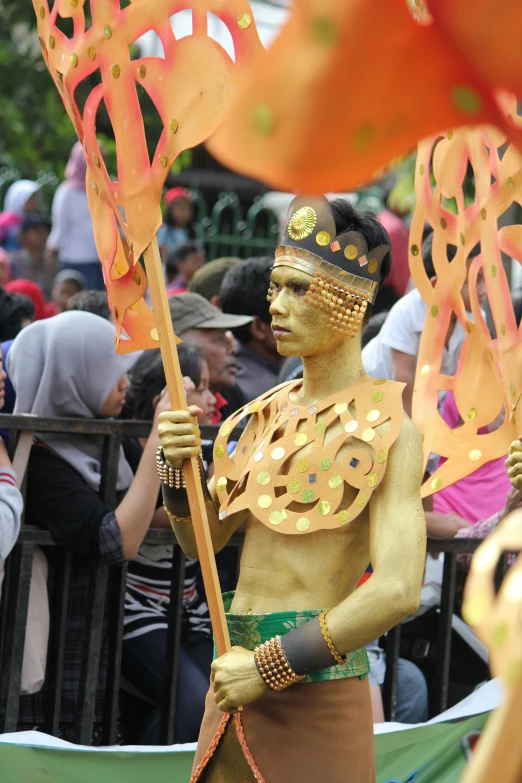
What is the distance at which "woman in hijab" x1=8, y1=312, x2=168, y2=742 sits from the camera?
403cm

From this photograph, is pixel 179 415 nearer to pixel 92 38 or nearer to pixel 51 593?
pixel 92 38

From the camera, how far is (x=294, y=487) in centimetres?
288

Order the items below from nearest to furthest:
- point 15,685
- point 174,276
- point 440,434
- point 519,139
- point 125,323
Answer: point 519,139, point 125,323, point 440,434, point 15,685, point 174,276

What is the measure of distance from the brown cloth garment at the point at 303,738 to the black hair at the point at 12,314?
3285 mm

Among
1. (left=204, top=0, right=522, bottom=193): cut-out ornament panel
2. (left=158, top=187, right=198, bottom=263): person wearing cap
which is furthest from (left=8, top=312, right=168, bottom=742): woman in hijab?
(left=158, top=187, right=198, bottom=263): person wearing cap

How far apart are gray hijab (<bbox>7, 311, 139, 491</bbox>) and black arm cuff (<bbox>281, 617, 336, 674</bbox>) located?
167 centimetres

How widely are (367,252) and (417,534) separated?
69 cm

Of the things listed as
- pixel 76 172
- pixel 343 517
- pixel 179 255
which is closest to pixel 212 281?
pixel 179 255

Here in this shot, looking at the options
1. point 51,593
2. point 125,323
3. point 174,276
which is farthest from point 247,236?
point 125,323

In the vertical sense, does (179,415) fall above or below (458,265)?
below

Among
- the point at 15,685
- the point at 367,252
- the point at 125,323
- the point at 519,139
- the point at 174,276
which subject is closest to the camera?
the point at 519,139

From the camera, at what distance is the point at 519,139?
1.42 metres

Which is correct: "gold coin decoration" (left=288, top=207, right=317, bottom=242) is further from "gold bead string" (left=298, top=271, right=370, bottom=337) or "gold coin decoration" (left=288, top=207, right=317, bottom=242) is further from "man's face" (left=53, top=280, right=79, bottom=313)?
"man's face" (left=53, top=280, right=79, bottom=313)

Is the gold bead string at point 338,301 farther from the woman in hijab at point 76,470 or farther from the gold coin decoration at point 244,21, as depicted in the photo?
the woman in hijab at point 76,470
